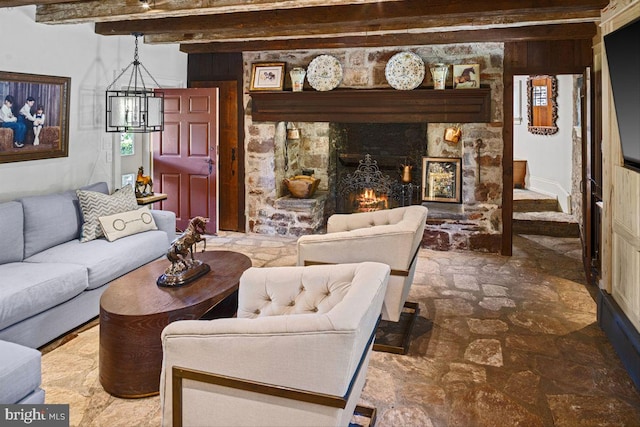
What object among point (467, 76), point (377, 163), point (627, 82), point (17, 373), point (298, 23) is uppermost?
point (298, 23)

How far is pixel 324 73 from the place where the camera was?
591 cm

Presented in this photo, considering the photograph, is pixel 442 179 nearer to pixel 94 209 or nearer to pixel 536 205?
pixel 536 205

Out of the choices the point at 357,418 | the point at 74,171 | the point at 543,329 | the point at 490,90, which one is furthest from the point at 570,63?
the point at 74,171

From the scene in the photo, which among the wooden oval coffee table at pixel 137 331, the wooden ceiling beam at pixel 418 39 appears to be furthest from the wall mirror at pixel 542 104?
the wooden oval coffee table at pixel 137 331

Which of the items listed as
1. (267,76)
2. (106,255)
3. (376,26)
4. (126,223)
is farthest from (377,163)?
(106,255)

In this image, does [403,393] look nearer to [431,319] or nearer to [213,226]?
[431,319]

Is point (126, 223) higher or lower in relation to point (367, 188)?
lower

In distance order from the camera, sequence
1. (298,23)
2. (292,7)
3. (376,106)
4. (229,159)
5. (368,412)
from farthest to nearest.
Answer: (229,159), (376,106), (298,23), (292,7), (368,412)

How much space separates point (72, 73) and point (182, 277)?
2.89 meters

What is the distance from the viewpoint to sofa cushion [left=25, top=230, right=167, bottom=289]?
3.51 m

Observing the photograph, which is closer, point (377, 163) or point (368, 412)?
point (368, 412)

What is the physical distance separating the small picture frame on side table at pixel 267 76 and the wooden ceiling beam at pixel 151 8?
2.14 m

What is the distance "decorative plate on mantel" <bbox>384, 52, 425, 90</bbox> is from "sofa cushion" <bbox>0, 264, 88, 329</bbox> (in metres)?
3.97

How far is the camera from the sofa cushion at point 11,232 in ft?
11.1
